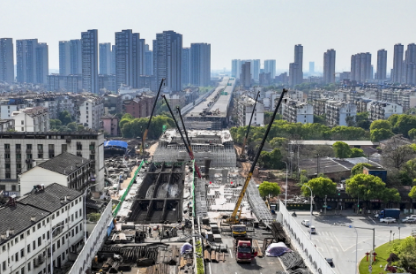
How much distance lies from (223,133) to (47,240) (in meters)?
33.0

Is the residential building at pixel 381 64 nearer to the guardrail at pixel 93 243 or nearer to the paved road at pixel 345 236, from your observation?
the paved road at pixel 345 236

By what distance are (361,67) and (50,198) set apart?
122 metres

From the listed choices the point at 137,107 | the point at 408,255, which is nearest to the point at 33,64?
the point at 137,107

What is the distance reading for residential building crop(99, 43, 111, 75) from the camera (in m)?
165

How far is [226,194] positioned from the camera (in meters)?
29.2

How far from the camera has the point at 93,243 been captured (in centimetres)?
1911

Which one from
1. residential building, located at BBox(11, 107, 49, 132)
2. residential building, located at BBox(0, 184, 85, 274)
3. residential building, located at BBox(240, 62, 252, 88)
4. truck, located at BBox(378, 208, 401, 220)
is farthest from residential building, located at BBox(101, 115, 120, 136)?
residential building, located at BBox(240, 62, 252, 88)

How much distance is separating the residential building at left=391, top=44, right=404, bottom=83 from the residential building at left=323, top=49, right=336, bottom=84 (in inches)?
483

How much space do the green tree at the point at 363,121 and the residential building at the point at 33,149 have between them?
36.2 meters

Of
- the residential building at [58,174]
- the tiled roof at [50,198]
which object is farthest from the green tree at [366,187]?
the tiled roof at [50,198]

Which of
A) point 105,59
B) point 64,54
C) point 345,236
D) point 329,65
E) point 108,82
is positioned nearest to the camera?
point 345,236

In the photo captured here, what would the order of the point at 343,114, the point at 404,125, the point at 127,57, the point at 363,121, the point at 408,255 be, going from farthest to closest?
the point at 127,57, the point at 343,114, the point at 363,121, the point at 404,125, the point at 408,255

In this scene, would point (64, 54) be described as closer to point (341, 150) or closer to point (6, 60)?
point (6, 60)

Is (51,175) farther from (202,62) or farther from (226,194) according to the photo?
(202,62)
